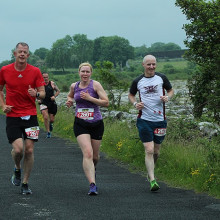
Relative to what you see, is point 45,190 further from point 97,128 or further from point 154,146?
point 154,146

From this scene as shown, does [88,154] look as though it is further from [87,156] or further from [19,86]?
[19,86]

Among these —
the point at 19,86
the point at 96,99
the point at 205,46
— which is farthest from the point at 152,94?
the point at 205,46

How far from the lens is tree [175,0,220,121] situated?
1673 centimetres

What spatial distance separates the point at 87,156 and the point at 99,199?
3.07ft

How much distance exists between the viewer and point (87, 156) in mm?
9594

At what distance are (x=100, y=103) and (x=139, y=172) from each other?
311 cm

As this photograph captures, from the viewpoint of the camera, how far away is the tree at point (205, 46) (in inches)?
659

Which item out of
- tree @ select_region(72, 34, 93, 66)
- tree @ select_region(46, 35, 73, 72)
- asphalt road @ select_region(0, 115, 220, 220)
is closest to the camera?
asphalt road @ select_region(0, 115, 220, 220)

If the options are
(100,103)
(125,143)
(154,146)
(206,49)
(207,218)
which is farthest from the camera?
(206,49)

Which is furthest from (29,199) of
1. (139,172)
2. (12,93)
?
(139,172)

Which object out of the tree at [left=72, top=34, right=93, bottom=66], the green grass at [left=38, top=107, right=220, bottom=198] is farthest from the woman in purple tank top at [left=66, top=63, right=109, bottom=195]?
the tree at [left=72, top=34, right=93, bottom=66]

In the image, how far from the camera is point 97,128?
9812mm

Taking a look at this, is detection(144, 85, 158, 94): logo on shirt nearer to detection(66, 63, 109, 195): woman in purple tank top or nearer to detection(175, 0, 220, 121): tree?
detection(66, 63, 109, 195): woman in purple tank top

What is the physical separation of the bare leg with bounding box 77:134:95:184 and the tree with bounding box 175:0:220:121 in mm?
7292
